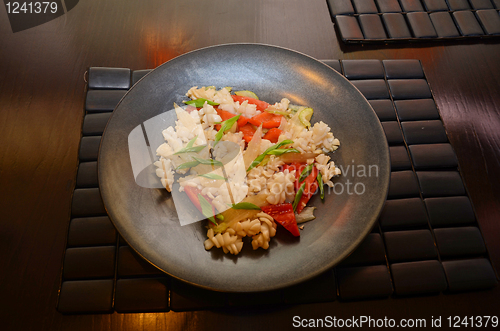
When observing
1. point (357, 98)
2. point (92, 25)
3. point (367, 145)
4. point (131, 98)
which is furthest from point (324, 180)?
point (92, 25)

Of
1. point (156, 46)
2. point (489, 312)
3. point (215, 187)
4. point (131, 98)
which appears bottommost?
point (489, 312)

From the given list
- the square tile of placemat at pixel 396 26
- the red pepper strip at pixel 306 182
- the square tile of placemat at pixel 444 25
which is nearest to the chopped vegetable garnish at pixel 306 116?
the red pepper strip at pixel 306 182

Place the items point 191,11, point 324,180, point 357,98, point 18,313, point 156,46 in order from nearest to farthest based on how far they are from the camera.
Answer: point 18,313 < point 324,180 < point 357,98 < point 156,46 < point 191,11

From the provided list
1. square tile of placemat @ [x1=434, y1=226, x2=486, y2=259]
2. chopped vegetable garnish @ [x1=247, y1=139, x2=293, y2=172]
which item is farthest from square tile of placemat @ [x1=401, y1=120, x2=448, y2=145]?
chopped vegetable garnish @ [x1=247, y1=139, x2=293, y2=172]

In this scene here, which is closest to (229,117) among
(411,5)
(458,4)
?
(411,5)

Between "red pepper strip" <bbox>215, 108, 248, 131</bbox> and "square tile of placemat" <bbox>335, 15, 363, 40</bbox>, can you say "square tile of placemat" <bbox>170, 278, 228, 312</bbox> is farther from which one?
"square tile of placemat" <bbox>335, 15, 363, 40</bbox>

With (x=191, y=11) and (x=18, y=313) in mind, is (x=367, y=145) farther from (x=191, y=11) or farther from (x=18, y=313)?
(x=18, y=313)

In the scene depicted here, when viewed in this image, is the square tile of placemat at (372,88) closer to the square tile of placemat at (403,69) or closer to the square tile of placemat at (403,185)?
the square tile of placemat at (403,69)
